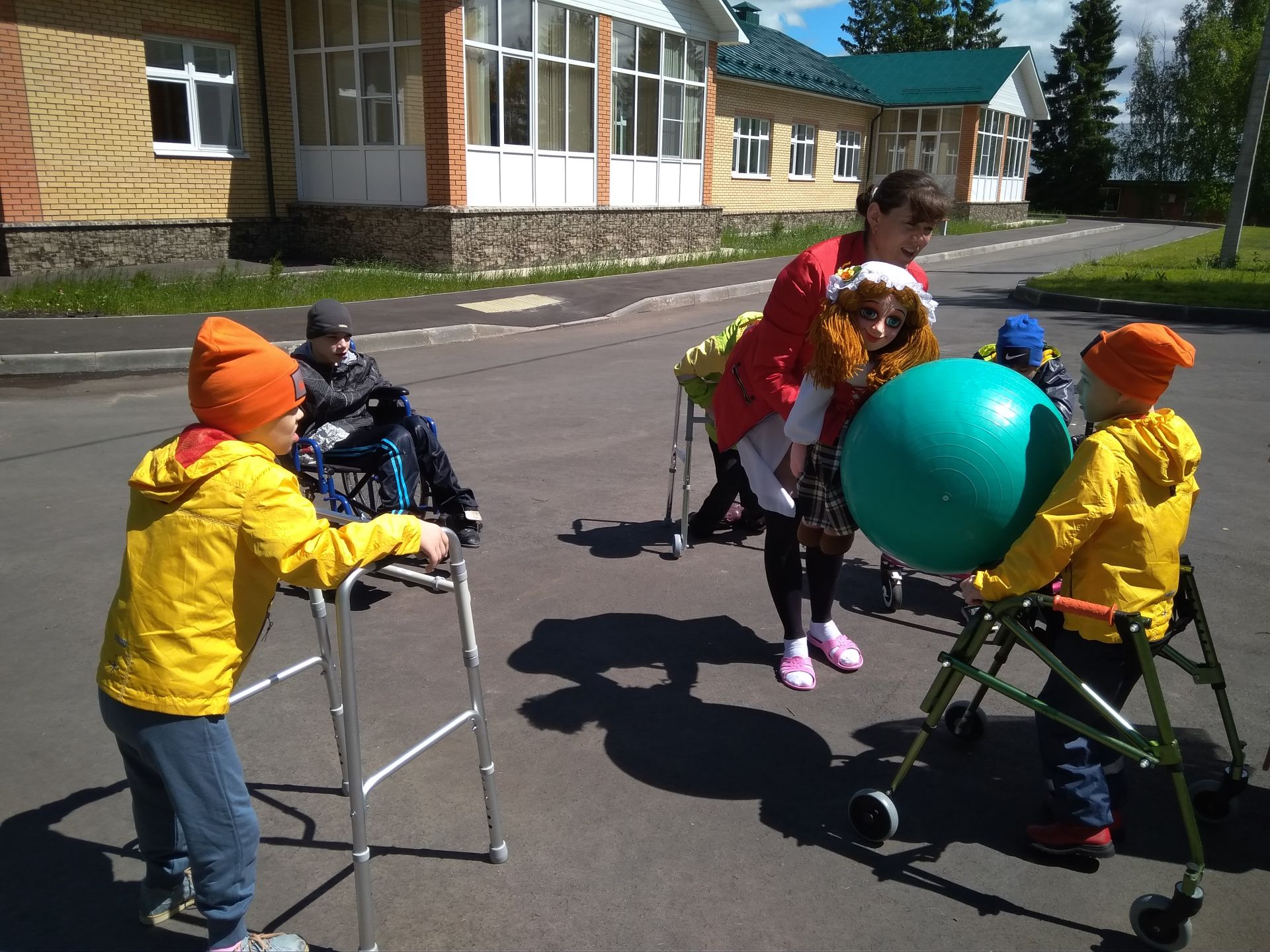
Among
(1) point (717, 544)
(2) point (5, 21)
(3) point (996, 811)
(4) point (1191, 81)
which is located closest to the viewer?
(3) point (996, 811)

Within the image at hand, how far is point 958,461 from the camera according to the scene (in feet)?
9.10

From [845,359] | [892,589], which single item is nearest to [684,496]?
[892,589]

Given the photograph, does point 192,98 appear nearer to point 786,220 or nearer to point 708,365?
point 708,365

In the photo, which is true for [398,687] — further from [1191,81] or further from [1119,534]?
[1191,81]

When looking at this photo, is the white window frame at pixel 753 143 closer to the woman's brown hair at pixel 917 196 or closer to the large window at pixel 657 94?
the large window at pixel 657 94

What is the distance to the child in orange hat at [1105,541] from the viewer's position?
2.72 m

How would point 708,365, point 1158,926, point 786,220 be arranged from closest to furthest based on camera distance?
point 1158,926 → point 708,365 → point 786,220

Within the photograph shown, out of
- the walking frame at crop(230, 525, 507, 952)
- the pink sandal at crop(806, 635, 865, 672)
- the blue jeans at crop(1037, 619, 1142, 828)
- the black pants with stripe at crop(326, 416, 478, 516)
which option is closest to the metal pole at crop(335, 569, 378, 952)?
the walking frame at crop(230, 525, 507, 952)

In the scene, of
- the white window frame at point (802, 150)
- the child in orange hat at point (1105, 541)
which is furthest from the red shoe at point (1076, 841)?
the white window frame at point (802, 150)

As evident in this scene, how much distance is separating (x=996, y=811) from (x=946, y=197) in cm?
221

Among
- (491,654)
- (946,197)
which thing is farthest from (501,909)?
(946,197)

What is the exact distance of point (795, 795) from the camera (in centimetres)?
338

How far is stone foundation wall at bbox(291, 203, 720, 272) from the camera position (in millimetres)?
17734

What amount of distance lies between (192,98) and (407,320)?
27.1ft
